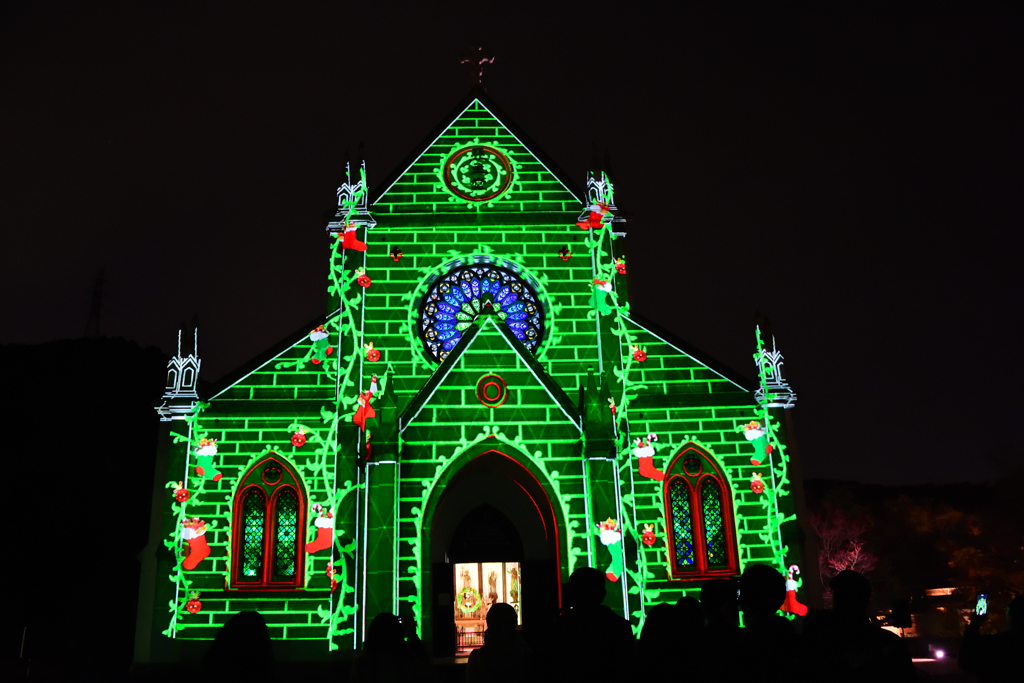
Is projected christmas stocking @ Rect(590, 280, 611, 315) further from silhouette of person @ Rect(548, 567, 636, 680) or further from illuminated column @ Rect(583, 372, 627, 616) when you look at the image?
silhouette of person @ Rect(548, 567, 636, 680)

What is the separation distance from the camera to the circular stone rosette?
23.1 m

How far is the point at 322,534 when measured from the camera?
19.8m

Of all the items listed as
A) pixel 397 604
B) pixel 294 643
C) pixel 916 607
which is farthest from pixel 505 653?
pixel 916 607

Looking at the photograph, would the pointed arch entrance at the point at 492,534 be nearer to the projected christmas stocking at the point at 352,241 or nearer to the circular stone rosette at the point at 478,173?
→ the projected christmas stocking at the point at 352,241

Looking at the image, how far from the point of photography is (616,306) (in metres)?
22.0

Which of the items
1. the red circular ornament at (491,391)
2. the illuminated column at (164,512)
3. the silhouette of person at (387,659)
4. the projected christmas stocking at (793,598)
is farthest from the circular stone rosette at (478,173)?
the silhouette of person at (387,659)

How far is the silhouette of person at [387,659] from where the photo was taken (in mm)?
6203

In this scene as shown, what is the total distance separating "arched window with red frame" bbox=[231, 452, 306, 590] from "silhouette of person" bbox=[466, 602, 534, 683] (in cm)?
1352

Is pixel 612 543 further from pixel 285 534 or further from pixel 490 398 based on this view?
pixel 285 534

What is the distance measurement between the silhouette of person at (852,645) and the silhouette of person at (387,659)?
286 centimetres

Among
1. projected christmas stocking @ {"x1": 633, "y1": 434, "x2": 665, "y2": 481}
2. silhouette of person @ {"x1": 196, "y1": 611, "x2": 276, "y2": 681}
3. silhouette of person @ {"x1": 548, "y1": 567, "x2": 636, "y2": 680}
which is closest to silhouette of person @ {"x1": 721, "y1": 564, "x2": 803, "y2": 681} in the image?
silhouette of person @ {"x1": 548, "y1": 567, "x2": 636, "y2": 680}

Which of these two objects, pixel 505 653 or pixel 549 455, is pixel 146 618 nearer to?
pixel 549 455

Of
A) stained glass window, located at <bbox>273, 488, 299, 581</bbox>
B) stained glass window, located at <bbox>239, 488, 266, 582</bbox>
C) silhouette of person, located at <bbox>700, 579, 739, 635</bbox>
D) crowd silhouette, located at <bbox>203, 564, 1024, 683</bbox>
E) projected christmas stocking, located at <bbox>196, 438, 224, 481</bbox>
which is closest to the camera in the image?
crowd silhouette, located at <bbox>203, 564, 1024, 683</bbox>

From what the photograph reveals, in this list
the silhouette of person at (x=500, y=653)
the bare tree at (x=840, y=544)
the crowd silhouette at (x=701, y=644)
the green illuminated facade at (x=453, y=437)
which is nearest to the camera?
the crowd silhouette at (x=701, y=644)
